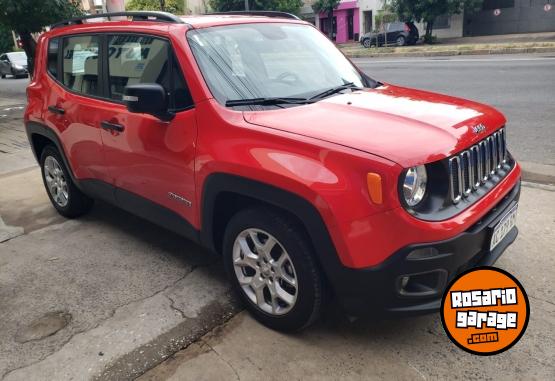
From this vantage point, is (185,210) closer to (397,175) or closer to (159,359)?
Answer: (159,359)

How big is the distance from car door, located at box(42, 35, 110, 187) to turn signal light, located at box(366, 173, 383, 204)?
90.5 inches

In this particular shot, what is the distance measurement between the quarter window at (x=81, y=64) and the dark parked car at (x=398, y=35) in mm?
28533

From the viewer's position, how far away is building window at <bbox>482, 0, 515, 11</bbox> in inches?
1242

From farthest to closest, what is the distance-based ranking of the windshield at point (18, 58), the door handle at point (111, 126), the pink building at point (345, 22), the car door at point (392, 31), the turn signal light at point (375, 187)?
the pink building at point (345, 22) < the car door at point (392, 31) < the windshield at point (18, 58) < the door handle at point (111, 126) < the turn signal light at point (375, 187)

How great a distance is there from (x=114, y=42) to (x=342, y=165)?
2.25 metres

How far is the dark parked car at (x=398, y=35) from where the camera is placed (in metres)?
29.9

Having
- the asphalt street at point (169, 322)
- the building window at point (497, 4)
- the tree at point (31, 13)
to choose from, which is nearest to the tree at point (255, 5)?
the building window at point (497, 4)

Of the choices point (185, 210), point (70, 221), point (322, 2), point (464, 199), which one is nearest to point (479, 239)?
point (464, 199)

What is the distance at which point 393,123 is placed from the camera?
250cm

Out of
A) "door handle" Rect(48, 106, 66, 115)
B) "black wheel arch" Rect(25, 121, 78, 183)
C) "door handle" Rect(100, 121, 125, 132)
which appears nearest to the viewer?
"door handle" Rect(100, 121, 125, 132)

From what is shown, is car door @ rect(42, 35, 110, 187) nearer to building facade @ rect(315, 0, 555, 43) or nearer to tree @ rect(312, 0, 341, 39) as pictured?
building facade @ rect(315, 0, 555, 43)

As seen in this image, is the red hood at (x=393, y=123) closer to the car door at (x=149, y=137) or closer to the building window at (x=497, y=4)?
the car door at (x=149, y=137)

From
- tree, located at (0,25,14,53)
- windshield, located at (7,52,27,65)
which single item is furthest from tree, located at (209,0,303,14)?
tree, located at (0,25,14,53)

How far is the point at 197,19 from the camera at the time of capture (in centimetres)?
338
